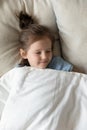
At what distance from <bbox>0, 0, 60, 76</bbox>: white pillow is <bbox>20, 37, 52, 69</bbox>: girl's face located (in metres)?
0.11

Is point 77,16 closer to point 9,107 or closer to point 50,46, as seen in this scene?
point 50,46

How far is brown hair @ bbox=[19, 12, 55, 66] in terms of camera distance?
4.92ft

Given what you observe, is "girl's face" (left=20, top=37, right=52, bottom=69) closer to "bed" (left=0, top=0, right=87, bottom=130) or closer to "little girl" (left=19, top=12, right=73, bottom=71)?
"little girl" (left=19, top=12, right=73, bottom=71)

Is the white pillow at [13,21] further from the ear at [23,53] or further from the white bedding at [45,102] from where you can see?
the white bedding at [45,102]

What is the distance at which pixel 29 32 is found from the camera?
1513 mm

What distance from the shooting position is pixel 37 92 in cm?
127

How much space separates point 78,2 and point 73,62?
0.34 m

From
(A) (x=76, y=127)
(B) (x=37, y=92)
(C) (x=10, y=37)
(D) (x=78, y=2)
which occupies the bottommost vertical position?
(A) (x=76, y=127)

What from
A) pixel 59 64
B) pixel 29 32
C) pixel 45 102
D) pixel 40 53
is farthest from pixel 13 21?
pixel 45 102

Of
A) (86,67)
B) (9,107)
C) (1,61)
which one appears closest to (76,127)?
(9,107)

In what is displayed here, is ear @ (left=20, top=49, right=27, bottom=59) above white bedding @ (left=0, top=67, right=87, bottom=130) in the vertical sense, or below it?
above

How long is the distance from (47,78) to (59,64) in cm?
26

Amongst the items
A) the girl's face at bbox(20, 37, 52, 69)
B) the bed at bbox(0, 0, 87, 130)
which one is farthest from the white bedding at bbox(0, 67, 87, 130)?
the girl's face at bbox(20, 37, 52, 69)

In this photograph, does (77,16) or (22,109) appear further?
(77,16)
